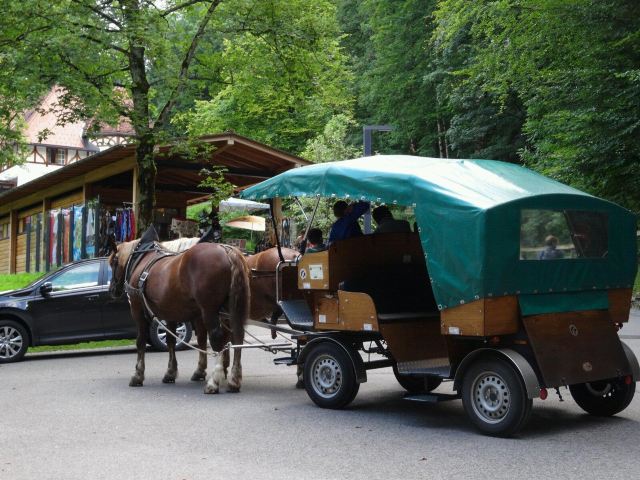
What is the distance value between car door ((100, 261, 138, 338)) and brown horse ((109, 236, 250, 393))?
137 inches

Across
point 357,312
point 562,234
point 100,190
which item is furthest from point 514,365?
point 100,190

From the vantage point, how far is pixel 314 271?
9828mm

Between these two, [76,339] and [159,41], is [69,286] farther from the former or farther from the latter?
[159,41]

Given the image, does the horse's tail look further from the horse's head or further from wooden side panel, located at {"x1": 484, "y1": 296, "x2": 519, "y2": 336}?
wooden side panel, located at {"x1": 484, "y1": 296, "x2": 519, "y2": 336}

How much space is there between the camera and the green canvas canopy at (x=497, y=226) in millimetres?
7852

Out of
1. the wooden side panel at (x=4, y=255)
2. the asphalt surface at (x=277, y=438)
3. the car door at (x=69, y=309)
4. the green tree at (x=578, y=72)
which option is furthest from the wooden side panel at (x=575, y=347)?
the wooden side panel at (x=4, y=255)

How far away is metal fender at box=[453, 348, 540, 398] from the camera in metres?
7.61

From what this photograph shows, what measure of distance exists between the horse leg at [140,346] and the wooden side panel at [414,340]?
4030 mm

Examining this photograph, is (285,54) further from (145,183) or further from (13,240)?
(13,240)

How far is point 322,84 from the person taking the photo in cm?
2145

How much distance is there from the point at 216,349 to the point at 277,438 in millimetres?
3089

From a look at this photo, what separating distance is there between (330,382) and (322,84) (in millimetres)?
13070

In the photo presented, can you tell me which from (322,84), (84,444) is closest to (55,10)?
(322,84)

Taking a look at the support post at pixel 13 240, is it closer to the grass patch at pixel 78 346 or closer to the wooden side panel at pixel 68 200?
the wooden side panel at pixel 68 200
